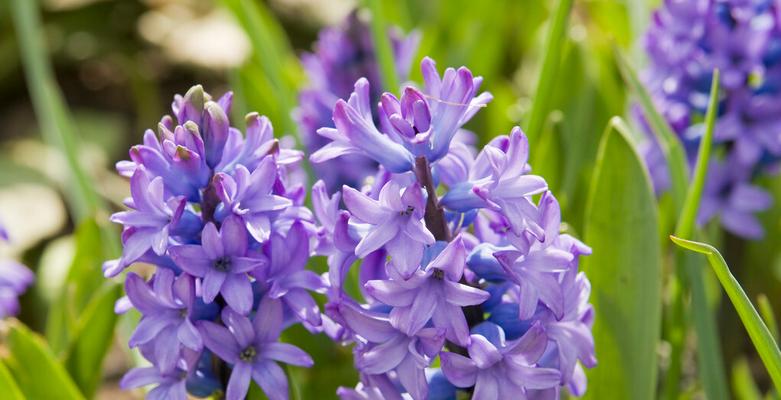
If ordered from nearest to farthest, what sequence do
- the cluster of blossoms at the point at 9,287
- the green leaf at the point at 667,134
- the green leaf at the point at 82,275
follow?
the green leaf at the point at 667,134, the cluster of blossoms at the point at 9,287, the green leaf at the point at 82,275

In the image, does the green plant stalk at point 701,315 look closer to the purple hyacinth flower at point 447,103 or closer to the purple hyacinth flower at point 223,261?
the purple hyacinth flower at point 447,103

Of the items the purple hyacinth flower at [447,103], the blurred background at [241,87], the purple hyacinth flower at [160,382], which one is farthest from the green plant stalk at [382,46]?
the purple hyacinth flower at [160,382]

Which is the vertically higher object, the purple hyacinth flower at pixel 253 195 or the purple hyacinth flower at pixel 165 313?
the purple hyacinth flower at pixel 253 195

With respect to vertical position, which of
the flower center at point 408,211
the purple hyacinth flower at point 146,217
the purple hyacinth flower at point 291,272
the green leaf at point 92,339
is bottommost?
the green leaf at point 92,339

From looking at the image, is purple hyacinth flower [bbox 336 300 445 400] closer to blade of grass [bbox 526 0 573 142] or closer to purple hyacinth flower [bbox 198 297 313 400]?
purple hyacinth flower [bbox 198 297 313 400]

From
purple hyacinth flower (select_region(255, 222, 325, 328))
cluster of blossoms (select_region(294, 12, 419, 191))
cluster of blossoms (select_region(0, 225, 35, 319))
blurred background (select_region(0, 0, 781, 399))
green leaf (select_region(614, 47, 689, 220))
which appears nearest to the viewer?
purple hyacinth flower (select_region(255, 222, 325, 328))

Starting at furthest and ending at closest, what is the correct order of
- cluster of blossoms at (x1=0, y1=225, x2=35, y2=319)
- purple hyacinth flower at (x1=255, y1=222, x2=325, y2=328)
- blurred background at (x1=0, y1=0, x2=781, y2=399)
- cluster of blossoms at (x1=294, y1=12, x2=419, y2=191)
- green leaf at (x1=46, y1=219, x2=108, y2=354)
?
1. cluster of blossoms at (x1=294, y1=12, x2=419, y2=191)
2. blurred background at (x1=0, y1=0, x2=781, y2=399)
3. green leaf at (x1=46, y1=219, x2=108, y2=354)
4. cluster of blossoms at (x1=0, y1=225, x2=35, y2=319)
5. purple hyacinth flower at (x1=255, y1=222, x2=325, y2=328)

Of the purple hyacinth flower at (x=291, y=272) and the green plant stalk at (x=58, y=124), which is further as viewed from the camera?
the green plant stalk at (x=58, y=124)

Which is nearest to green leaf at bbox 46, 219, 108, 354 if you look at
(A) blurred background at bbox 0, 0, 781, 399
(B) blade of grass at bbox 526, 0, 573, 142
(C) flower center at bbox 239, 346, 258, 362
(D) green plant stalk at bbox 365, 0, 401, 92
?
(A) blurred background at bbox 0, 0, 781, 399

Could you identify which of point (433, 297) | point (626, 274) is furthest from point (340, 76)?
point (433, 297)
